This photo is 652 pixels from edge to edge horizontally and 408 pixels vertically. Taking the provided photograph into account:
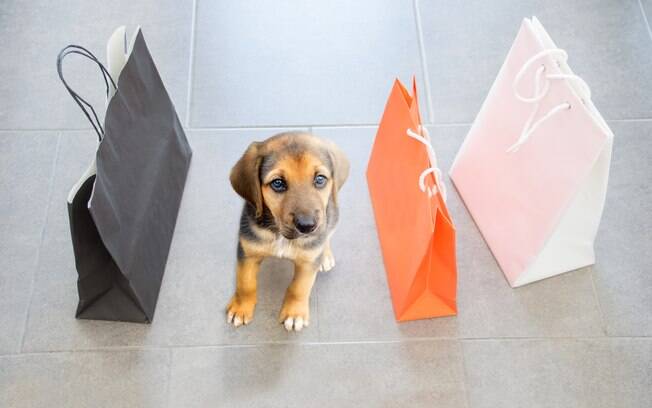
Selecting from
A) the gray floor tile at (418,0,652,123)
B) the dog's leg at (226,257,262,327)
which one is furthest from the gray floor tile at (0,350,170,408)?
the gray floor tile at (418,0,652,123)

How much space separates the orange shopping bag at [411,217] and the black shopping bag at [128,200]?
28.4 inches

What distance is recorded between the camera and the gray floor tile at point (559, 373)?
189 cm

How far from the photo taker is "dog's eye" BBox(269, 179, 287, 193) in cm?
160

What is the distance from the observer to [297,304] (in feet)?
6.38

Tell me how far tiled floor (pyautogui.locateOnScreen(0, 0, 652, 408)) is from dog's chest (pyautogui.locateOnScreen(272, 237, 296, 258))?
0.98 feet

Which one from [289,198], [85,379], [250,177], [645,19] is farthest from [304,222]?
[645,19]

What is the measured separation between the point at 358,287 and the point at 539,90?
849mm

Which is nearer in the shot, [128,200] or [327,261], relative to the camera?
[128,200]

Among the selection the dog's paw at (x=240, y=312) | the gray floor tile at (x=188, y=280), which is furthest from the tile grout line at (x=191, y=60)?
the dog's paw at (x=240, y=312)

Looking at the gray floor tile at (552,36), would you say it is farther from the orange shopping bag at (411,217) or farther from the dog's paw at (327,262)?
the dog's paw at (327,262)

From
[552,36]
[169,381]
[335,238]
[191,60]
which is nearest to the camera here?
[169,381]

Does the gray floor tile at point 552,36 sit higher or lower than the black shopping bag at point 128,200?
lower

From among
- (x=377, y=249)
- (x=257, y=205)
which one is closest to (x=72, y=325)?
(x=257, y=205)

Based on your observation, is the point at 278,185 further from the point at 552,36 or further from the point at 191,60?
the point at 552,36
